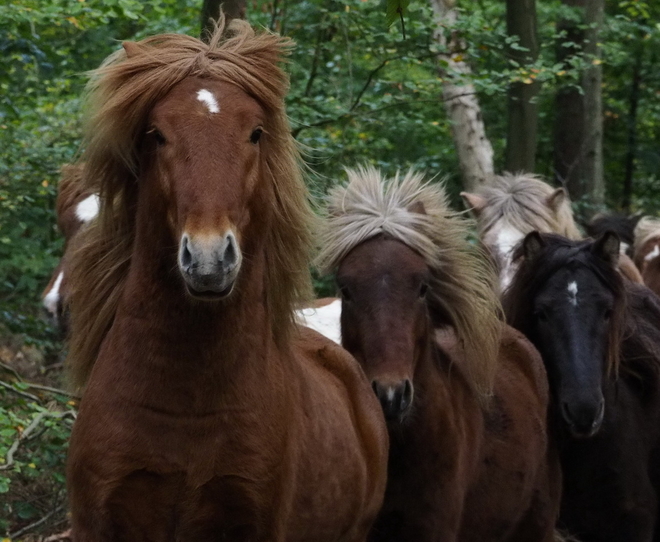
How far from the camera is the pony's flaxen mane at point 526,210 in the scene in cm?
838

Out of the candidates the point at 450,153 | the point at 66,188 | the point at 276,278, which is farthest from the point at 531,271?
the point at 450,153

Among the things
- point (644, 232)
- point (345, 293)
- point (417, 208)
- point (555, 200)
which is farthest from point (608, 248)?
point (644, 232)

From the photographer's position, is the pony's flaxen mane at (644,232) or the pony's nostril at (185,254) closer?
the pony's nostril at (185,254)

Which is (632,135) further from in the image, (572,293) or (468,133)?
(572,293)

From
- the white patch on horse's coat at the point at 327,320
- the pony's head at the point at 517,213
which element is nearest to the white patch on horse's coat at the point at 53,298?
the white patch on horse's coat at the point at 327,320

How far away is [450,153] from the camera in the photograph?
1484 cm

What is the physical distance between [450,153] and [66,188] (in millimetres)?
7603

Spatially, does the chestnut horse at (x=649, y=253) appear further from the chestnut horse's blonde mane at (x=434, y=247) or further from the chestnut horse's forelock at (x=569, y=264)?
the chestnut horse's blonde mane at (x=434, y=247)

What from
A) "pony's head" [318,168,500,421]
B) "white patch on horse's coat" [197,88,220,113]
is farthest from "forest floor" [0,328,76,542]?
"white patch on horse's coat" [197,88,220,113]

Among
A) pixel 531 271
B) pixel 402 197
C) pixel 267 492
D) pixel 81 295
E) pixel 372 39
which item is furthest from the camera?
pixel 372 39

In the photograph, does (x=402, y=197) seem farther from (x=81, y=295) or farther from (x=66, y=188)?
(x=66, y=188)

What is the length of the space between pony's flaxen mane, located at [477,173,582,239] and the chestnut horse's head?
485 cm

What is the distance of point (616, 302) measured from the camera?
612cm

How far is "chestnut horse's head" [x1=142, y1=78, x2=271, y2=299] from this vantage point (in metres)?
3.27
